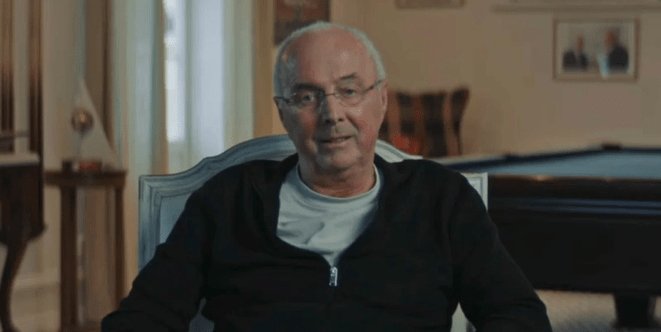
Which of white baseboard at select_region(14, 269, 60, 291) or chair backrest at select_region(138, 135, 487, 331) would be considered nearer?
chair backrest at select_region(138, 135, 487, 331)

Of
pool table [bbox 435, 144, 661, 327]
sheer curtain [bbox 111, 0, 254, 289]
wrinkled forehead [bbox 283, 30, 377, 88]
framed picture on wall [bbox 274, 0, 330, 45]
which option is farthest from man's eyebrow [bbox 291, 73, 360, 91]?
framed picture on wall [bbox 274, 0, 330, 45]

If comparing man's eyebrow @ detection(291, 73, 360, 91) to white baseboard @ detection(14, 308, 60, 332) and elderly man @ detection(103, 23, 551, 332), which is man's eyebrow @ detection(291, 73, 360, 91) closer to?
elderly man @ detection(103, 23, 551, 332)

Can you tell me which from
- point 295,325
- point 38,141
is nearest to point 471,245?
point 295,325

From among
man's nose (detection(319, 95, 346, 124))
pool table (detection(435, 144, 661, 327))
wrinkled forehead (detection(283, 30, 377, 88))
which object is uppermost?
wrinkled forehead (detection(283, 30, 377, 88))

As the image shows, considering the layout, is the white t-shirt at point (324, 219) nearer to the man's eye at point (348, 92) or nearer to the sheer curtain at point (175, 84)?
the man's eye at point (348, 92)

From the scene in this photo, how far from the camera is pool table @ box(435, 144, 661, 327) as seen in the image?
290cm

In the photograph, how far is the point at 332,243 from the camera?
5.44 feet

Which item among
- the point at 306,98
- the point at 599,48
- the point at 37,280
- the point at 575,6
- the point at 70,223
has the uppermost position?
the point at 575,6

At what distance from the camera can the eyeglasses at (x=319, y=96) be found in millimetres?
1652

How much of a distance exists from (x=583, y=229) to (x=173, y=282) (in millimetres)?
1704

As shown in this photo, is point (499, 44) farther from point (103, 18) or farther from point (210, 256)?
point (210, 256)

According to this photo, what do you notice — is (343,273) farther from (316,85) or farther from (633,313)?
(633,313)

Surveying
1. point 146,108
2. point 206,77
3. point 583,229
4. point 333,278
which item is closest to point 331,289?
point 333,278

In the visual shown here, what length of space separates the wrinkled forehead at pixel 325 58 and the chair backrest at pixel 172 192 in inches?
8.5
